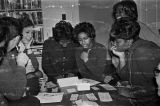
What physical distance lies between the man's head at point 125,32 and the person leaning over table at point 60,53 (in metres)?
0.51

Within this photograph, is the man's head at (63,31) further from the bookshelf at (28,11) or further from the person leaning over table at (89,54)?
the bookshelf at (28,11)

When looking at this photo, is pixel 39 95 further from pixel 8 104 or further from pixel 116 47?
pixel 116 47

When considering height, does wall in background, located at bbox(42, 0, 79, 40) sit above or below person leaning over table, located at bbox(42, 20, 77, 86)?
above

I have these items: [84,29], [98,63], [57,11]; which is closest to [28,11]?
[57,11]

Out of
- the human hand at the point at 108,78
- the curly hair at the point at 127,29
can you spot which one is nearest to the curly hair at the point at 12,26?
the curly hair at the point at 127,29

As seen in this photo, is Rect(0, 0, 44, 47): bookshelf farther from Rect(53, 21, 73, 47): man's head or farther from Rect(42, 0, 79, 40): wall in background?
Rect(53, 21, 73, 47): man's head

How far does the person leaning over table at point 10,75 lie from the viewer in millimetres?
1236

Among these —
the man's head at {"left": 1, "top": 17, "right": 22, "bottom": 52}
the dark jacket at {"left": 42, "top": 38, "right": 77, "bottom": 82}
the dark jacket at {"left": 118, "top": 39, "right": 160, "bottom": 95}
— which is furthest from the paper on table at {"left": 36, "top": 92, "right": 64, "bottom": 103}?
the dark jacket at {"left": 42, "top": 38, "right": 77, "bottom": 82}

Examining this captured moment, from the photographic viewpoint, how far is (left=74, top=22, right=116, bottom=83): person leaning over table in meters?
1.89

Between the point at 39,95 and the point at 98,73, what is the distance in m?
0.67

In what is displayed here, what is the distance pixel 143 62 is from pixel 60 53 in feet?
2.68

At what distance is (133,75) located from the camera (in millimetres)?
1474

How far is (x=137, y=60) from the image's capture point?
1.43m

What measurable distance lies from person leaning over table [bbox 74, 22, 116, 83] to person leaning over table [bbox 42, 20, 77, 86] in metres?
0.06
